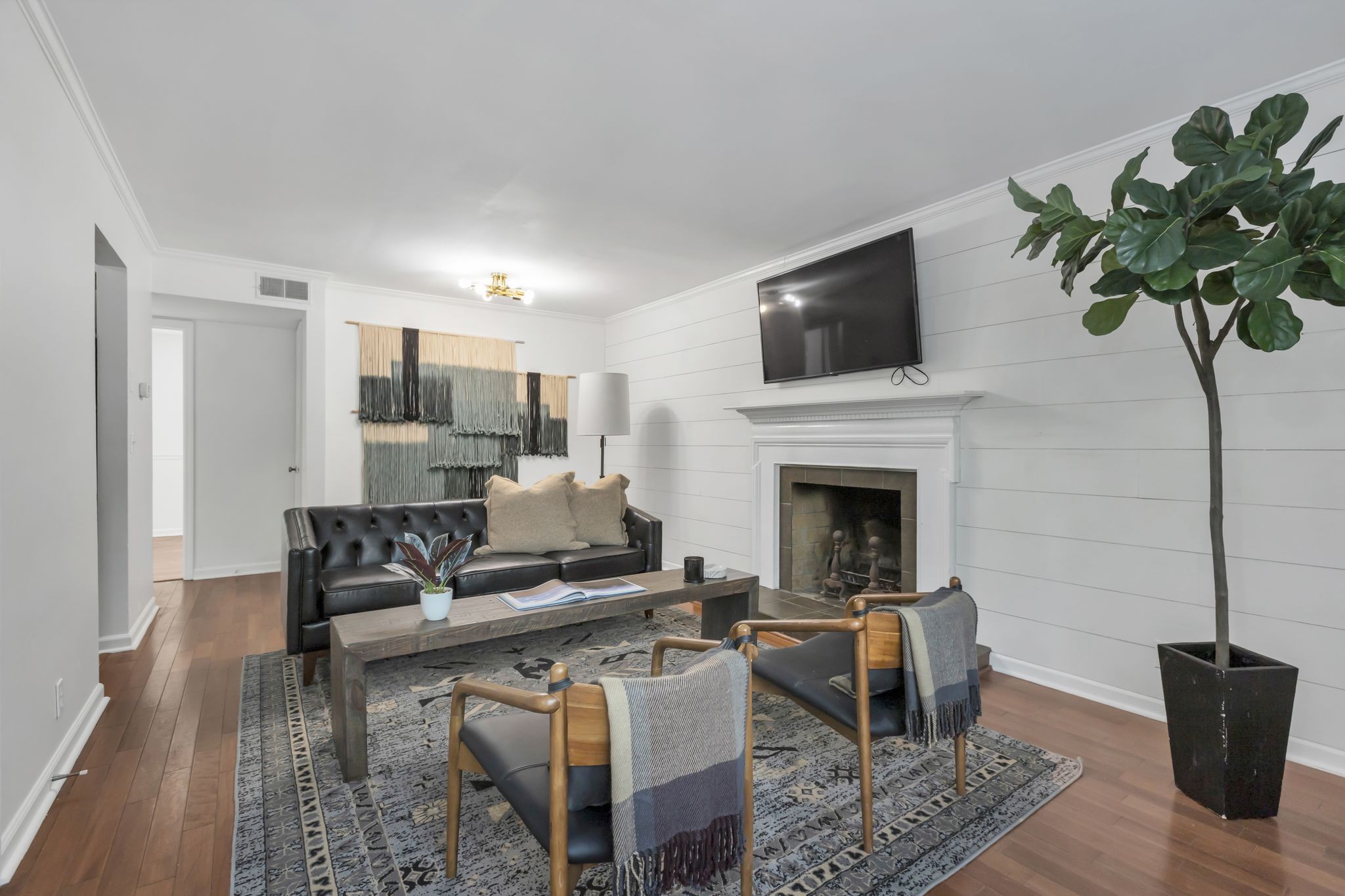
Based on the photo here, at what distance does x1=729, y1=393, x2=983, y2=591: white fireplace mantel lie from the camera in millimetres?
3273

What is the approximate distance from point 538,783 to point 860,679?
0.88 metres

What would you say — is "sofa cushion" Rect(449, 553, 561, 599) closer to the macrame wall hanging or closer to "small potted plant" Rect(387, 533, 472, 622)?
"small potted plant" Rect(387, 533, 472, 622)

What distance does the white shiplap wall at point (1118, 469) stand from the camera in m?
2.23

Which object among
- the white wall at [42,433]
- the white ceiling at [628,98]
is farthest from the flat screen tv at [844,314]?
the white wall at [42,433]

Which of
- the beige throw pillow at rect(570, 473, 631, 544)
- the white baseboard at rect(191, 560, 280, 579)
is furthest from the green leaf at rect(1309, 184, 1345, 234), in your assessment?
the white baseboard at rect(191, 560, 280, 579)

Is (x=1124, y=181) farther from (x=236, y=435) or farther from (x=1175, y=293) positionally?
(x=236, y=435)

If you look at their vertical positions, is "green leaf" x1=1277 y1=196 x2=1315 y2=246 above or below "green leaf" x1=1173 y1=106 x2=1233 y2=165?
below

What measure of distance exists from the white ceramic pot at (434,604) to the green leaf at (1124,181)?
2.61 meters

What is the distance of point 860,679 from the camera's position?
172cm

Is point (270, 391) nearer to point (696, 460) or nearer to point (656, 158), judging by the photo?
point (696, 460)

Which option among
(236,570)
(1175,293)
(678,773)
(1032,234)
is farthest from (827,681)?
(236,570)

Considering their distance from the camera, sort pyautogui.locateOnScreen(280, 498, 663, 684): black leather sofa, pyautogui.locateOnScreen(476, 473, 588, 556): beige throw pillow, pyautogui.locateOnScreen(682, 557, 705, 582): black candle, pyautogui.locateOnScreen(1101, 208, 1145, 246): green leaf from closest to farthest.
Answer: pyautogui.locateOnScreen(1101, 208, 1145, 246): green leaf, pyautogui.locateOnScreen(280, 498, 663, 684): black leather sofa, pyautogui.locateOnScreen(682, 557, 705, 582): black candle, pyautogui.locateOnScreen(476, 473, 588, 556): beige throw pillow

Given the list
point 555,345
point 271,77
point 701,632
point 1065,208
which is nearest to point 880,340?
point 1065,208

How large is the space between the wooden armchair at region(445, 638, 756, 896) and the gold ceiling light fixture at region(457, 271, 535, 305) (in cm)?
349
